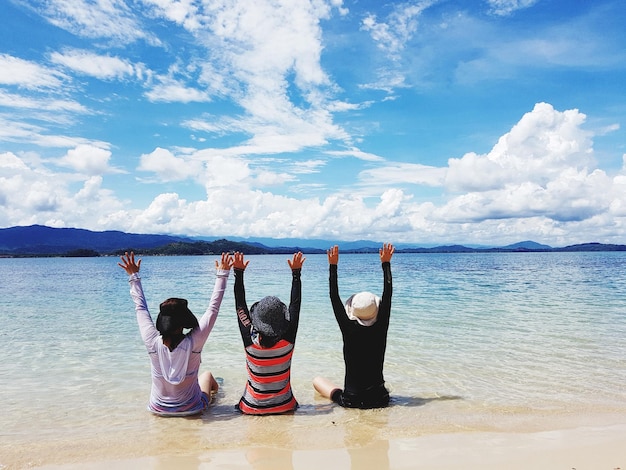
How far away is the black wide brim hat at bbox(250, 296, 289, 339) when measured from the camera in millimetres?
5891

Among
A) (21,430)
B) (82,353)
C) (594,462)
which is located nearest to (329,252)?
(594,462)

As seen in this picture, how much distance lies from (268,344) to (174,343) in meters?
1.16

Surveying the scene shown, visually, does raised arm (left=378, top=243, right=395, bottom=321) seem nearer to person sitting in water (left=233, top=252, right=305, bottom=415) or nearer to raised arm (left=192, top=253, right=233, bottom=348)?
person sitting in water (left=233, top=252, right=305, bottom=415)

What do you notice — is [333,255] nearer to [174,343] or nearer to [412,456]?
[174,343]

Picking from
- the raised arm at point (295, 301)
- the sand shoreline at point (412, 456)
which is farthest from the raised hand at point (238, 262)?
the sand shoreline at point (412, 456)

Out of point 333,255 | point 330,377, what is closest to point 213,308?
point 333,255

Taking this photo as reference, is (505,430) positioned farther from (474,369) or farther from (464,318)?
(464,318)

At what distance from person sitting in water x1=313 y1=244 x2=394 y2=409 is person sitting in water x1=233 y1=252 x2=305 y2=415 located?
596 mm

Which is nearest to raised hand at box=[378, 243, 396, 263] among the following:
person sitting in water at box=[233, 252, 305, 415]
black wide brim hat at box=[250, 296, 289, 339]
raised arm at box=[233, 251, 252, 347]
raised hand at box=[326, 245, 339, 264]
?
raised hand at box=[326, 245, 339, 264]

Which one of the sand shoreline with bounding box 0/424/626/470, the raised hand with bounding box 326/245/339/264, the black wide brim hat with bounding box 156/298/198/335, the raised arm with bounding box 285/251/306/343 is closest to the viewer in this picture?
the sand shoreline with bounding box 0/424/626/470

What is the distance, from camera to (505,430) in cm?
590

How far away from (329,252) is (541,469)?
347 cm

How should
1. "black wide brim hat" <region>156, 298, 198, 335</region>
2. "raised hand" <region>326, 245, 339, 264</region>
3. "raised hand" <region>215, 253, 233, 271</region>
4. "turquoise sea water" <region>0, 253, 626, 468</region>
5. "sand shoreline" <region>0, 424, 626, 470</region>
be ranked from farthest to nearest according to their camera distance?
"raised hand" <region>326, 245, 339, 264</region> → "raised hand" <region>215, 253, 233, 271</region> → "turquoise sea water" <region>0, 253, 626, 468</region> → "black wide brim hat" <region>156, 298, 198, 335</region> → "sand shoreline" <region>0, 424, 626, 470</region>

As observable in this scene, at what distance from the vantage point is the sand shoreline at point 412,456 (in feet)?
15.7
